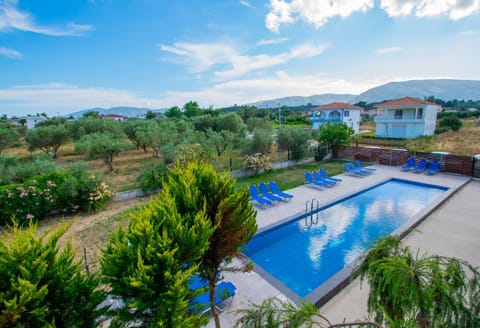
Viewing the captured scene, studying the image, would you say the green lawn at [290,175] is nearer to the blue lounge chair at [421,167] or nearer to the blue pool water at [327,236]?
the blue pool water at [327,236]

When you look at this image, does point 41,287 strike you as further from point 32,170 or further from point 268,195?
point 32,170

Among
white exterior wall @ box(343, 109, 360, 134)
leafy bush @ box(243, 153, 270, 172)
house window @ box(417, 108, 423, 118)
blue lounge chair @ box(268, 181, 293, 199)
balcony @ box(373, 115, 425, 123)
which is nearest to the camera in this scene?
blue lounge chair @ box(268, 181, 293, 199)

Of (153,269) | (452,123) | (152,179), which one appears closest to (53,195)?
(152,179)

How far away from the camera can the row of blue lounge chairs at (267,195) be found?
9.96 m

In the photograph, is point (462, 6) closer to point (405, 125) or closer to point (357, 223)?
point (357, 223)

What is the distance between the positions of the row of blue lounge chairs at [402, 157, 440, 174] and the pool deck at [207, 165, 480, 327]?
50 cm

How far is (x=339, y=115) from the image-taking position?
43.7 metres

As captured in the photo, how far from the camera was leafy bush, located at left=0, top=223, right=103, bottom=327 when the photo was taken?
1.80 metres

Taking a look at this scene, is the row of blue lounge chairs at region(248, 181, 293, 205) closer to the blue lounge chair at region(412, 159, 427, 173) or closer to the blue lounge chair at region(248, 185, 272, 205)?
the blue lounge chair at region(248, 185, 272, 205)

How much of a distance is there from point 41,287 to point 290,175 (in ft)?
44.5

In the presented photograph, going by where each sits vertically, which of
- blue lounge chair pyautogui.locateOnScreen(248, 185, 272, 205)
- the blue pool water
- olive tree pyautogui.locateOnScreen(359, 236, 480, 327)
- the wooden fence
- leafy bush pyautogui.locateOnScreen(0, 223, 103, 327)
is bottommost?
the blue pool water

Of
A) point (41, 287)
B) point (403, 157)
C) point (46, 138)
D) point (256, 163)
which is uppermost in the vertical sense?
point (46, 138)

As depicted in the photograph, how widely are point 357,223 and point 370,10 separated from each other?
11361mm

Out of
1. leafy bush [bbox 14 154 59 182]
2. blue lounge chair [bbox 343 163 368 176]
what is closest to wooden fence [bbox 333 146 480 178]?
blue lounge chair [bbox 343 163 368 176]
